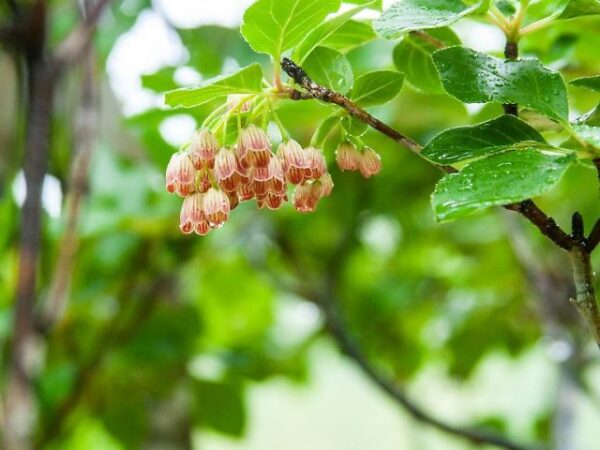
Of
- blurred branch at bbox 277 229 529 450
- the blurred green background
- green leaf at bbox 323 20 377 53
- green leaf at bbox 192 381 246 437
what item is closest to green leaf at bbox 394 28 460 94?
green leaf at bbox 323 20 377 53

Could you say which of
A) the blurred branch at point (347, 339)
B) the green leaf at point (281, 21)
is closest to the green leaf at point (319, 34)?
the green leaf at point (281, 21)

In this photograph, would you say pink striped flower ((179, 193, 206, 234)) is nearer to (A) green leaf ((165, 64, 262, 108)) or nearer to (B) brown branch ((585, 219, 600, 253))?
(A) green leaf ((165, 64, 262, 108))

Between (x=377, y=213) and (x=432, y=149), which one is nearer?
→ (x=432, y=149)

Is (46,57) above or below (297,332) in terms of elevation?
above

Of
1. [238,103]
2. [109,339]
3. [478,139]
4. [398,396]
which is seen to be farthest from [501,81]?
[109,339]

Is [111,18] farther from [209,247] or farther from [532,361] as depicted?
[532,361]

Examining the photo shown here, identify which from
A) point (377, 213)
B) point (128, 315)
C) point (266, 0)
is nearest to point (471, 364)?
point (377, 213)

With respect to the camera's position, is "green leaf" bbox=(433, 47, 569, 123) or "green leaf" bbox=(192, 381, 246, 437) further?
"green leaf" bbox=(192, 381, 246, 437)
